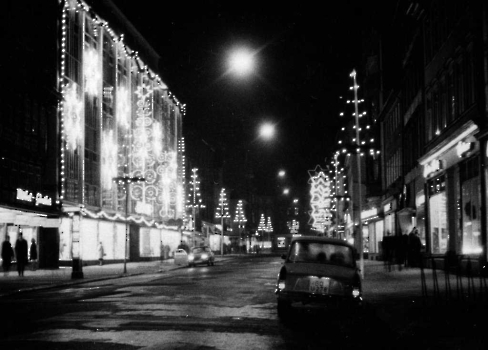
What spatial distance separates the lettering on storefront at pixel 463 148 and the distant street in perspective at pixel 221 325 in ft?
28.3

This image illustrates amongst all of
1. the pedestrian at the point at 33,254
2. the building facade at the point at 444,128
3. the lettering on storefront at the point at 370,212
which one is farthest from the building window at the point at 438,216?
the lettering on storefront at the point at 370,212

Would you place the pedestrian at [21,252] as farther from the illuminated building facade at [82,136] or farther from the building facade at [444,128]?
the building facade at [444,128]

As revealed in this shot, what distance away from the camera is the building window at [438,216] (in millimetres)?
33906

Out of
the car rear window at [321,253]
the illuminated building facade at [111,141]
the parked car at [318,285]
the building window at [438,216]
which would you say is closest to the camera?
the parked car at [318,285]

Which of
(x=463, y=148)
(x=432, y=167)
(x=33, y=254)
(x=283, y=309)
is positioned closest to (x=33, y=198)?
(x=33, y=254)

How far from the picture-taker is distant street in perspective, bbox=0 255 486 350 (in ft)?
38.0

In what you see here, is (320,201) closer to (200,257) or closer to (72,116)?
(200,257)

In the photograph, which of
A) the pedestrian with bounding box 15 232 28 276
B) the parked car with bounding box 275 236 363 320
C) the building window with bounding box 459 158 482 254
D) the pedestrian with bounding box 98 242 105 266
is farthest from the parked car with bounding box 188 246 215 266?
the parked car with bounding box 275 236 363 320

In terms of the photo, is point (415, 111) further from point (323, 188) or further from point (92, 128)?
point (323, 188)

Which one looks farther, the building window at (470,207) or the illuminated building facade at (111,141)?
the illuminated building facade at (111,141)

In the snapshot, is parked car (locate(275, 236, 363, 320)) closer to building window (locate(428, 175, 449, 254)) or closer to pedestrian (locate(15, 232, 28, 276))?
building window (locate(428, 175, 449, 254))

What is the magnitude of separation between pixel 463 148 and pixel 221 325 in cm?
1762

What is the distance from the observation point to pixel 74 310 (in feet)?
56.6

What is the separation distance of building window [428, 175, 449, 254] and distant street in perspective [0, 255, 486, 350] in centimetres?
1357
